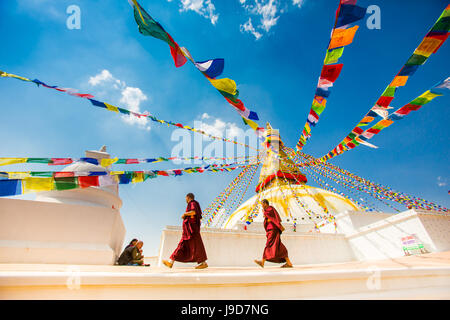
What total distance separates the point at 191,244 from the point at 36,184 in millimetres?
2762

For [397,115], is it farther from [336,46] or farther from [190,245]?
[190,245]

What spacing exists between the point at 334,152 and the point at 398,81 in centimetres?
402

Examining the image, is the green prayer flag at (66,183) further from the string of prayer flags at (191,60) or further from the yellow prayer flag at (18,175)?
the string of prayer flags at (191,60)

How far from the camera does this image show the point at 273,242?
4.22 meters

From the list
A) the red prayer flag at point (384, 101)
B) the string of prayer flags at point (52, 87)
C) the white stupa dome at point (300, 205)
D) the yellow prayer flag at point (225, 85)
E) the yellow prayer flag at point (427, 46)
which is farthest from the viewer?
the white stupa dome at point (300, 205)

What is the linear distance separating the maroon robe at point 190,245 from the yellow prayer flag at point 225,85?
2448 millimetres

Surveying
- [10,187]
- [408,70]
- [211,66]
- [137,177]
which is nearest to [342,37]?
[408,70]

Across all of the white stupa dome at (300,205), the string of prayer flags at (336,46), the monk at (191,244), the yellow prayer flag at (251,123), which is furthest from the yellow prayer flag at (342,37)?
the white stupa dome at (300,205)

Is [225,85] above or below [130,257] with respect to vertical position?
above

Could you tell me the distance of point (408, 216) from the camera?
6883 mm

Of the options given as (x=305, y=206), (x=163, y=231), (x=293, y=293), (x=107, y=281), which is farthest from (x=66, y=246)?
(x=305, y=206)

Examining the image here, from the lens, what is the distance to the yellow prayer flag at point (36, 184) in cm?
336

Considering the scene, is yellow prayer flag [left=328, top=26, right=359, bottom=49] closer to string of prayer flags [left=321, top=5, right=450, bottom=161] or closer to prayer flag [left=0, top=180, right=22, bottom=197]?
string of prayer flags [left=321, top=5, right=450, bottom=161]
